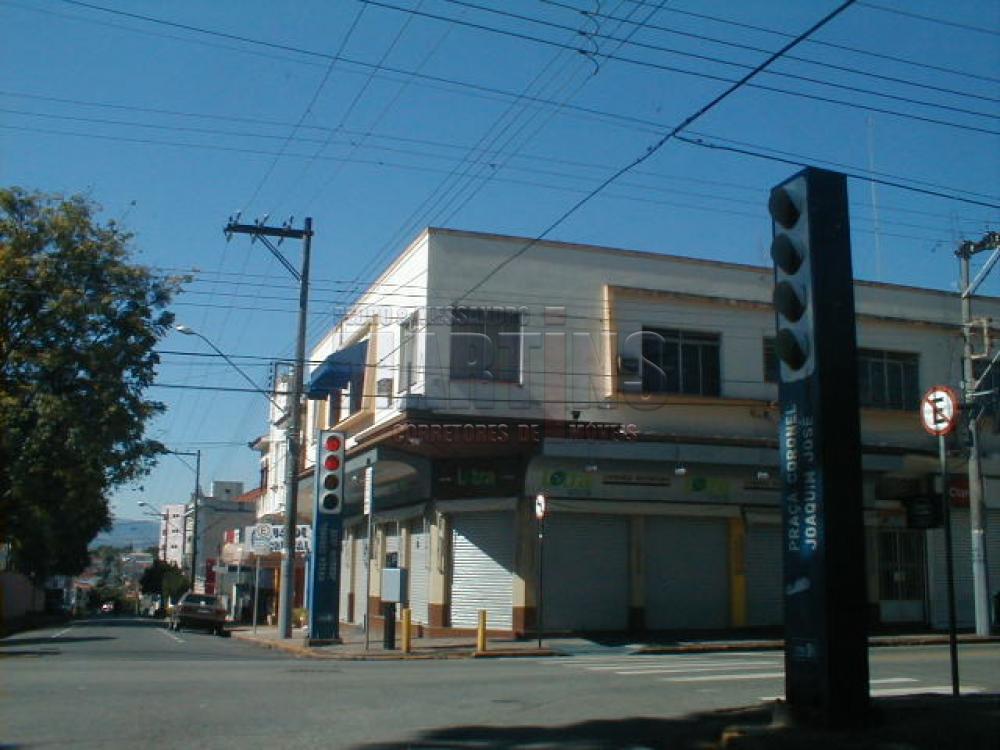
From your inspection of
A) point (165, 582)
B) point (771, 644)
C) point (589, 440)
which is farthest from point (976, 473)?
point (165, 582)

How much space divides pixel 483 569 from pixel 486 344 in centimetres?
575

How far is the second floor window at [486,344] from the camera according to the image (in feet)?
88.3

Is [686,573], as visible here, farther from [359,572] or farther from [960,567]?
[359,572]

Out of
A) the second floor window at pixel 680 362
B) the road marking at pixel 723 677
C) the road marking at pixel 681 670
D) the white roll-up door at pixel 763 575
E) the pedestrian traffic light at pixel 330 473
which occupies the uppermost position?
the second floor window at pixel 680 362

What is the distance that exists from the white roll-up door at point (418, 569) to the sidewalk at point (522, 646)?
1618mm

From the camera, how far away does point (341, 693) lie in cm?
1339

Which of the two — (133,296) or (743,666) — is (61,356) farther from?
(743,666)

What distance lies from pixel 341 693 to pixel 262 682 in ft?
5.83

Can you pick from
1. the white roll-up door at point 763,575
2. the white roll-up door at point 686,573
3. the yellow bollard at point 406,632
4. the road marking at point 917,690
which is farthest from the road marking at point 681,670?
the white roll-up door at point 763,575

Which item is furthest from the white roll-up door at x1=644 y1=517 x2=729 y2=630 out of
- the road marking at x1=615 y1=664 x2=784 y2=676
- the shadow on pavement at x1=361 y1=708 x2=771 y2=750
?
the shadow on pavement at x1=361 y1=708 x2=771 y2=750

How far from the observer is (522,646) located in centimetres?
2402

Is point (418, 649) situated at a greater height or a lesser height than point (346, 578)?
lesser

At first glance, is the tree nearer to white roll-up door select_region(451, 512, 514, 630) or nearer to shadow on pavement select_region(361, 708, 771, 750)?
white roll-up door select_region(451, 512, 514, 630)

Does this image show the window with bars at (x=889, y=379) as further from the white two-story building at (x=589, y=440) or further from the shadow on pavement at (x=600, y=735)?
the shadow on pavement at (x=600, y=735)
